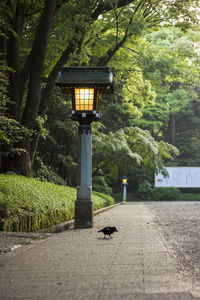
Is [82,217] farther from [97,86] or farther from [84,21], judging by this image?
[84,21]

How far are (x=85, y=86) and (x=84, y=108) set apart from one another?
1.80ft

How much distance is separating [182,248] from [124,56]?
49.0 feet

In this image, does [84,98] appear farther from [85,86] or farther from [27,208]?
[27,208]

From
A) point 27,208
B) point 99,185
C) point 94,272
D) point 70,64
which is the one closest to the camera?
point 94,272

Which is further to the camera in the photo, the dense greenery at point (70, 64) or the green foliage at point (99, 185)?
the green foliage at point (99, 185)

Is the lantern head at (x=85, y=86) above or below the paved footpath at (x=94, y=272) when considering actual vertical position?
above

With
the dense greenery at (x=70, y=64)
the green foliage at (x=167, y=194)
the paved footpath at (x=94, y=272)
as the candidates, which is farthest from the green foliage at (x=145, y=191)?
the paved footpath at (x=94, y=272)

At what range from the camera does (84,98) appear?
9477 mm

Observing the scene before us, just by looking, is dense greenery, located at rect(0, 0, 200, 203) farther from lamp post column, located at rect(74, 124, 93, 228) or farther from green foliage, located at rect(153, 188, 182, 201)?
green foliage, located at rect(153, 188, 182, 201)

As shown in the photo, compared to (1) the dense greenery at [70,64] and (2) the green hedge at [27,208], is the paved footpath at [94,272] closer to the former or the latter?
(2) the green hedge at [27,208]

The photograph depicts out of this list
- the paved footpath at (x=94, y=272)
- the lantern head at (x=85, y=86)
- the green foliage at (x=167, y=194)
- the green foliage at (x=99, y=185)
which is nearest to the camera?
the paved footpath at (x=94, y=272)

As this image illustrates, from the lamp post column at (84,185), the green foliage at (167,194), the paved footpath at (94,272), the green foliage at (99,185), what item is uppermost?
the lamp post column at (84,185)

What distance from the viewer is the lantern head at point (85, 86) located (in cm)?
929

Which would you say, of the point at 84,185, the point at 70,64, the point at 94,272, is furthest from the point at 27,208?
the point at 70,64
